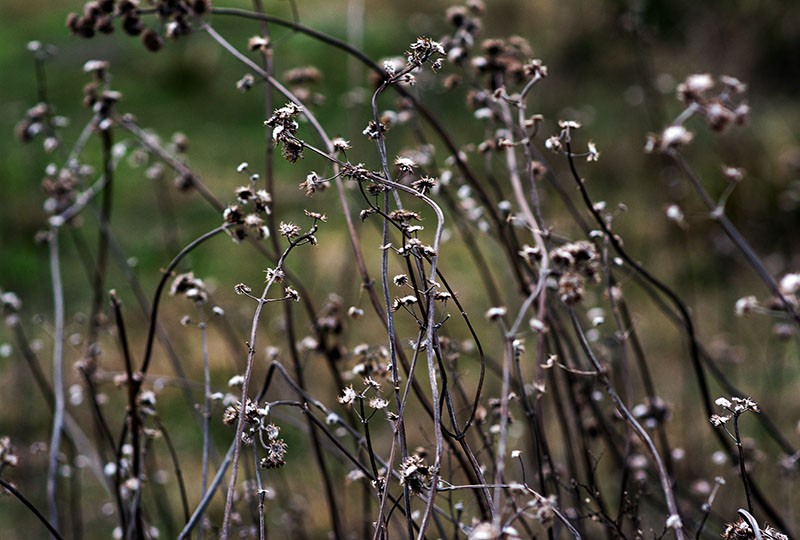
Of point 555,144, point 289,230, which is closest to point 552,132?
point 555,144

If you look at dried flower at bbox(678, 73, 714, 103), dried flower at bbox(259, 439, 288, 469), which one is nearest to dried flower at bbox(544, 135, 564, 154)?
dried flower at bbox(678, 73, 714, 103)

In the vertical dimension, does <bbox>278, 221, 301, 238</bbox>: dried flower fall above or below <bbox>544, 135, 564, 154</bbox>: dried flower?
below

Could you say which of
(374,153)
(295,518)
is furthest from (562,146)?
(374,153)

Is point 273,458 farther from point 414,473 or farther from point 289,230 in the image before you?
point 289,230

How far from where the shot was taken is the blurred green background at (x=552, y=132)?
Result: 3.41 m

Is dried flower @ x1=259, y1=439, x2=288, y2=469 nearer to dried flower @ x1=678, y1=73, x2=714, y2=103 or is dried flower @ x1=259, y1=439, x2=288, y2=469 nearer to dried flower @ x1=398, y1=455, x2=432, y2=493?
dried flower @ x1=398, y1=455, x2=432, y2=493

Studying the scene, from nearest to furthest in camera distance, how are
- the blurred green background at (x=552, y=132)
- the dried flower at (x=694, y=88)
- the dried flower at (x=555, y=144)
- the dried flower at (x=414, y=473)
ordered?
the dried flower at (x=414, y=473) → the dried flower at (x=555, y=144) → the dried flower at (x=694, y=88) → the blurred green background at (x=552, y=132)

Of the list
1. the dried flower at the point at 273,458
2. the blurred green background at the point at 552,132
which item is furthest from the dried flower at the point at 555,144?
the blurred green background at the point at 552,132

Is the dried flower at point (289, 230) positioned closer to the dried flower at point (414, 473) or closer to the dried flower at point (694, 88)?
the dried flower at point (414, 473)

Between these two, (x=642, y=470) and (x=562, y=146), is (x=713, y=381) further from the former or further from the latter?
(x=562, y=146)

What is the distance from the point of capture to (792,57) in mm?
5207

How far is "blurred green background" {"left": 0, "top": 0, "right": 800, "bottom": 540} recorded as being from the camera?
3.41 m

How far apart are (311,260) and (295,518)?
205 centimetres

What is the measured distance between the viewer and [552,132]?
4582 mm
